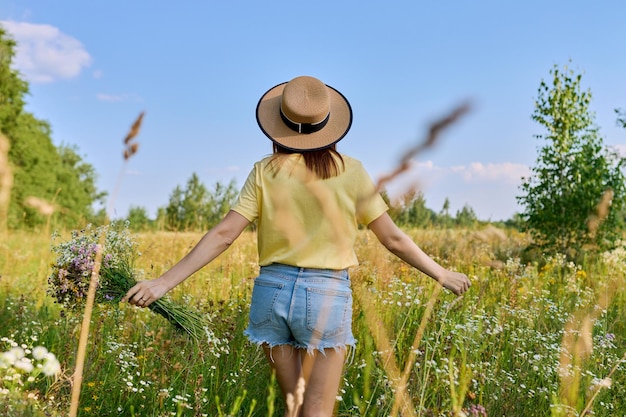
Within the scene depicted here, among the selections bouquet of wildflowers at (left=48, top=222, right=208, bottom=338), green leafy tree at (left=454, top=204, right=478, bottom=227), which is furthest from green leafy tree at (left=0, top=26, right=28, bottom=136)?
bouquet of wildflowers at (left=48, top=222, right=208, bottom=338)

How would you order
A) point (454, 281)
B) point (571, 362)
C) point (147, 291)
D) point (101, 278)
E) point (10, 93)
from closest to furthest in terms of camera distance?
point (147, 291)
point (454, 281)
point (101, 278)
point (571, 362)
point (10, 93)

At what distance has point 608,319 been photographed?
227 inches

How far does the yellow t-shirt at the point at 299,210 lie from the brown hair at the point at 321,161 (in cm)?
2

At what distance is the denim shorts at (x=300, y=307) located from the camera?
260cm

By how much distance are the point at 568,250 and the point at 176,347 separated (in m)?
8.07

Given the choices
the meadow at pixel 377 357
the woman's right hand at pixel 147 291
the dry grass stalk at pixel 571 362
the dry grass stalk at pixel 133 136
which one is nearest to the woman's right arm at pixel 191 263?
the woman's right hand at pixel 147 291

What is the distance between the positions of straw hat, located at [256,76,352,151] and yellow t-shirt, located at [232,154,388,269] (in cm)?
9

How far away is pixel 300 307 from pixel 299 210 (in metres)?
0.42

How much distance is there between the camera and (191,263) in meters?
2.61

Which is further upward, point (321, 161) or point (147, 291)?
point (321, 161)

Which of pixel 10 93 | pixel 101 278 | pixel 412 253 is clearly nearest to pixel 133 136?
pixel 412 253

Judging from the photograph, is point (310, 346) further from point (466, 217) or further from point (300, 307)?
point (466, 217)

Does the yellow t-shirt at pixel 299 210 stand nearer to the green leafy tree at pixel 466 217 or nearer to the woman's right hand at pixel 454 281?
the woman's right hand at pixel 454 281

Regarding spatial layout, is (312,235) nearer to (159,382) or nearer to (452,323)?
(159,382)
